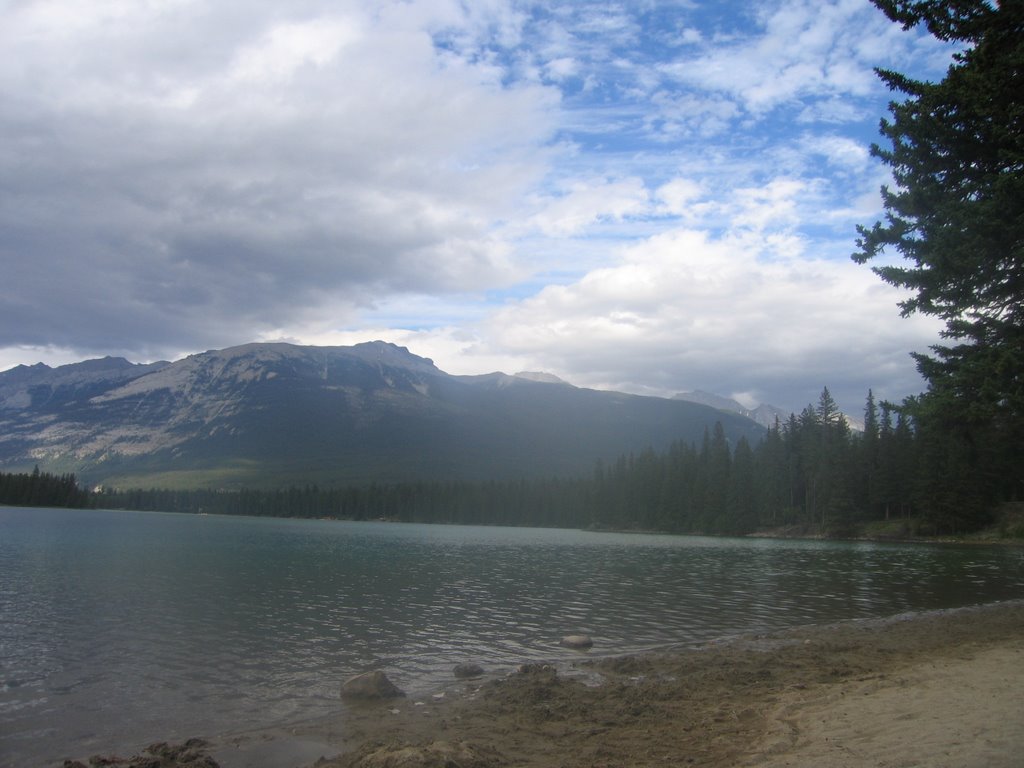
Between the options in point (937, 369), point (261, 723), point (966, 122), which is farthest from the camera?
point (937, 369)

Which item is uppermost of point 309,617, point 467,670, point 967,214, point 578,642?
point 967,214

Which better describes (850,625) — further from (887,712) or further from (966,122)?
(966,122)

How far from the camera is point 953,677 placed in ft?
57.7

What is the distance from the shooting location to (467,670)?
74.1 feet

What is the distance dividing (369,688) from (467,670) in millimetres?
4115

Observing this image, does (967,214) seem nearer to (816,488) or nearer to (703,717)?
(703,717)

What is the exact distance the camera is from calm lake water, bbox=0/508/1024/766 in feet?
62.1

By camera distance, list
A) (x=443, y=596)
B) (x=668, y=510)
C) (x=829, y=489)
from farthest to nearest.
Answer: (x=668, y=510) → (x=829, y=489) → (x=443, y=596)

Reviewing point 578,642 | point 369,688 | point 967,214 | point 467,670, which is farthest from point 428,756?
point 967,214

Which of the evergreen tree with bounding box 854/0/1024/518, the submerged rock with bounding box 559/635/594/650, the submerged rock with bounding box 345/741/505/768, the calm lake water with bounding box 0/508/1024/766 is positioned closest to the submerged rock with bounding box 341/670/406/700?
the calm lake water with bounding box 0/508/1024/766

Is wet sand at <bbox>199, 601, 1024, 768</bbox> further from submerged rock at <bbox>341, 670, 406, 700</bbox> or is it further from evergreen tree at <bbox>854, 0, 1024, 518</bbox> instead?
evergreen tree at <bbox>854, 0, 1024, 518</bbox>

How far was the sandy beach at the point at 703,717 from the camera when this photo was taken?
40.2 ft

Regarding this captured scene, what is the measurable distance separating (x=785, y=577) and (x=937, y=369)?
36.3 m

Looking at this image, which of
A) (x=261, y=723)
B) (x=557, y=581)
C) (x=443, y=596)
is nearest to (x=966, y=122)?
(x=261, y=723)
